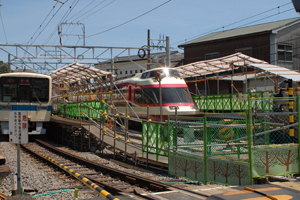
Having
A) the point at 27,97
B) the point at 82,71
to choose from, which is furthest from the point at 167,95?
the point at 27,97

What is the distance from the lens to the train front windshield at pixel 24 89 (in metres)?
16.7

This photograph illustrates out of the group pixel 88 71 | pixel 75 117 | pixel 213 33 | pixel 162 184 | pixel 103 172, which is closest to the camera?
pixel 162 184

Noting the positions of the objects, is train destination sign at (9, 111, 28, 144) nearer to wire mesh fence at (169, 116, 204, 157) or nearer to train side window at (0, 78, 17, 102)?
wire mesh fence at (169, 116, 204, 157)

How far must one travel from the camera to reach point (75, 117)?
20.5 meters

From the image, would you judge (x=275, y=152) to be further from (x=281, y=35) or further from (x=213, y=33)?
(x=213, y=33)

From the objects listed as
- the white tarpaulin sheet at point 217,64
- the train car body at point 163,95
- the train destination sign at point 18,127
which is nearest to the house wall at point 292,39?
the white tarpaulin sheet at point 217,64

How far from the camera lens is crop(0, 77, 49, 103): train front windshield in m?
16.7

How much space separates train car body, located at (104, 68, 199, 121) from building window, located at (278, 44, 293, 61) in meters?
13.5

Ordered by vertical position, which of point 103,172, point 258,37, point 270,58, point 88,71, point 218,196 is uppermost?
point 258,37

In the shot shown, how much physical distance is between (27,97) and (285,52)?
2183cm

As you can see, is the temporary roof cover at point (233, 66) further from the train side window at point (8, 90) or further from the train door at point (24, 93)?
the train side window at point (8, 90)

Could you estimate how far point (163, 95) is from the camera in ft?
57.9

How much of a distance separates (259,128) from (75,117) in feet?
44.9

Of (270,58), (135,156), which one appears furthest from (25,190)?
(270,58)
